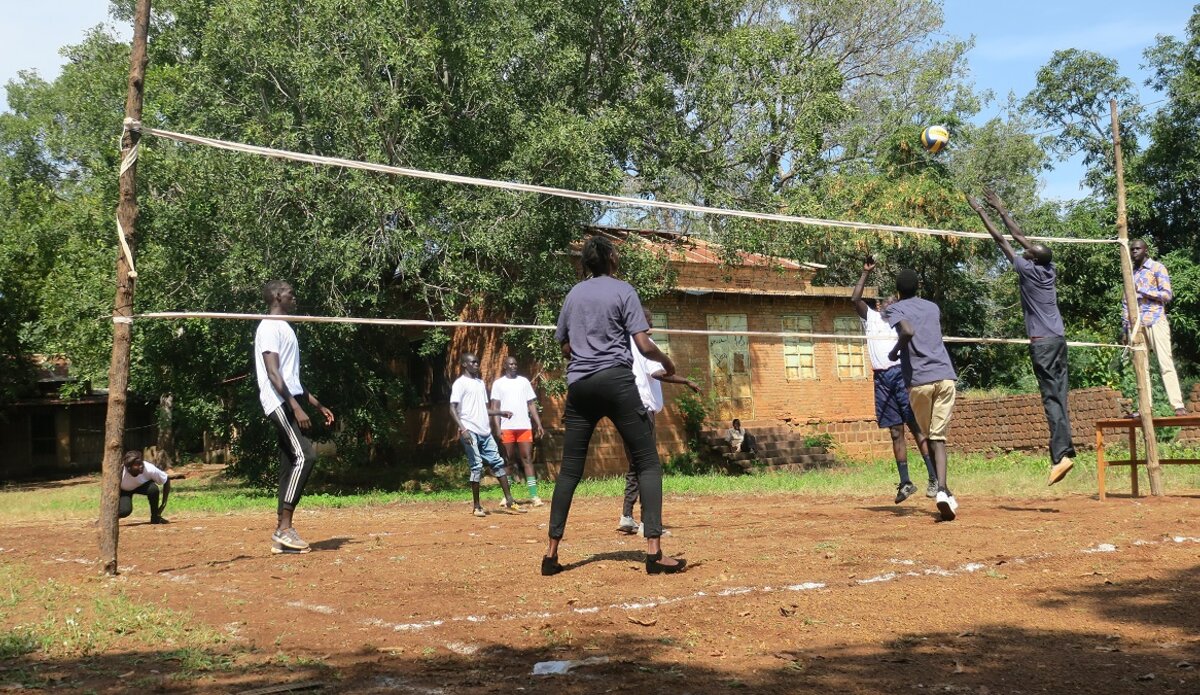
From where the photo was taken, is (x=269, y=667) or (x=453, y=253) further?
(x=453, y=253)

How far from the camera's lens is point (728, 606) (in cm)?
514

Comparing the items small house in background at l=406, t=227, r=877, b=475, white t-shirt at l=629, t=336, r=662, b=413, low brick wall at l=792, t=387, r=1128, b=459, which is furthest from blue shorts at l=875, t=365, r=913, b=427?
small house in background at l=406, t=227, r=877, b=475

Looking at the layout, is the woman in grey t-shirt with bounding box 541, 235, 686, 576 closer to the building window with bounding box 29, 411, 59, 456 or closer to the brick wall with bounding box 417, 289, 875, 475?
the brick wall with bounding box 417, 289, 875, 475

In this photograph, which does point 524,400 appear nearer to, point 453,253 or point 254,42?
point 453,253

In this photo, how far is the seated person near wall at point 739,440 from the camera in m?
23.6

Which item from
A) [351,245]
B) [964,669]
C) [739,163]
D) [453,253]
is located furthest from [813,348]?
[964,669]

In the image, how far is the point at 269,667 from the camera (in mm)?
4258

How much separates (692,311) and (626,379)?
18.6 metres

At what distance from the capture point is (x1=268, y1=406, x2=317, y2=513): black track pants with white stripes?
8.11m

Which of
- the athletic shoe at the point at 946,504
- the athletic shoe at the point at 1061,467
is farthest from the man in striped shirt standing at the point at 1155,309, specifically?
the athletic shoe at the point at 946,504

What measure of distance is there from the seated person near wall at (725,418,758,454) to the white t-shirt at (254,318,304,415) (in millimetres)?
16375

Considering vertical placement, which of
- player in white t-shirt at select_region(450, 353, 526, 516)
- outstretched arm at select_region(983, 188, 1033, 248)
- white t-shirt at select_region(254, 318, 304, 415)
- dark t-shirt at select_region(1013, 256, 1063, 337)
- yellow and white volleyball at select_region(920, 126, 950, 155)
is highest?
yellow and white volleyball at select_region(920, 126, 950, 155)

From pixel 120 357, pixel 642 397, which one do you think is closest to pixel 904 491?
pixel 642 397

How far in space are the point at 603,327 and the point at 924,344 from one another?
3631 mm
